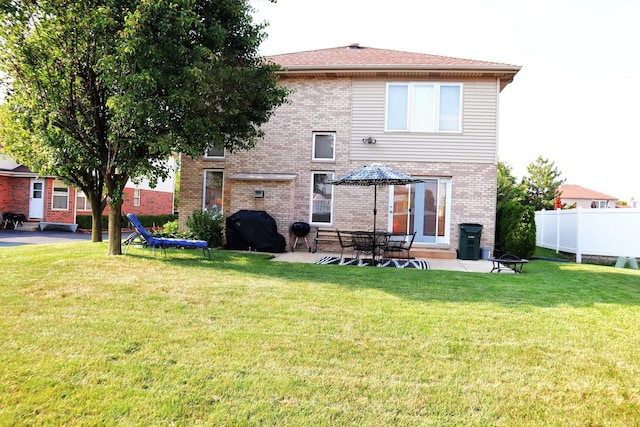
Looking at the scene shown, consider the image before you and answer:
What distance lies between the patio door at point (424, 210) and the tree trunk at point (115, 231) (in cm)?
811

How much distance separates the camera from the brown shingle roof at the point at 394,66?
12289 mm

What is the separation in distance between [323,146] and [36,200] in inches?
852

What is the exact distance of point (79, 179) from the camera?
46.4 feet

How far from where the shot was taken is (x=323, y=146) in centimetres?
1356

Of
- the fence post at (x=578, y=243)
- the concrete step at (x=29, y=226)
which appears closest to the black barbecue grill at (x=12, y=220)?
the concrete step at (x=29, y=226)

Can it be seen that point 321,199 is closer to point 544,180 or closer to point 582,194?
point 544,180

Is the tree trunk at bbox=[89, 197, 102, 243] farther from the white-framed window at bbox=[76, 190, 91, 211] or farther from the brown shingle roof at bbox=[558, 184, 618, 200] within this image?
the brown shingle roof at bbox=[558, 184, 618, 200]

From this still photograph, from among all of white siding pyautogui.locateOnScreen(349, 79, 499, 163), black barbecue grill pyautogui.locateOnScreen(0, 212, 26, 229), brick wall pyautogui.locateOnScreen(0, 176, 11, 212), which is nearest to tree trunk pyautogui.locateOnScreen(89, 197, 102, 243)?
white siding pyautogui.locateOnScreen(349, 79, 499, 163)

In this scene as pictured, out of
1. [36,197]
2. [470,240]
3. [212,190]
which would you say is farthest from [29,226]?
[470,240]

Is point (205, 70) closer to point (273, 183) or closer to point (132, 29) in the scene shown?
point (132, 29)

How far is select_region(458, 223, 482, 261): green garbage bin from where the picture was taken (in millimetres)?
11977

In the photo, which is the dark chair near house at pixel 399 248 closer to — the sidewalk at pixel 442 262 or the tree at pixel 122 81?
the sidewalk at pixel 442 262

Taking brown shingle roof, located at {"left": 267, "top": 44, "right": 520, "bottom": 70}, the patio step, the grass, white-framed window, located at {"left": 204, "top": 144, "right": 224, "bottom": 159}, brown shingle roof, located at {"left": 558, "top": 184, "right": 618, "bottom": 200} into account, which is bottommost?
the grass

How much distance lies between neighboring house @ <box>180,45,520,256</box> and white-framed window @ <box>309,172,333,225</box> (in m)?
0.03
